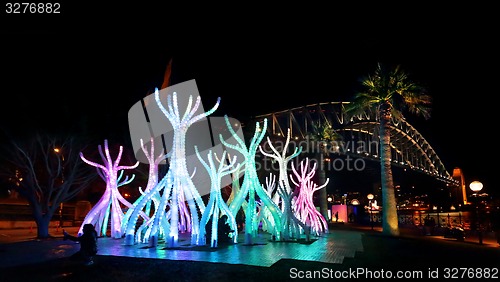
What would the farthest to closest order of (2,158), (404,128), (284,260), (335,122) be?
1. (404,128)
2. (335,122)
3. (2,158)
4. (284,260)

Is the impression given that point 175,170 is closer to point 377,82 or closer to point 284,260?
point 284,260

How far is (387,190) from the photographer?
2094 centimetres

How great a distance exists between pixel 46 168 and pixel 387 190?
61.3 feet

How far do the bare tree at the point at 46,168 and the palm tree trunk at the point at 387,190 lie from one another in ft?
54.6

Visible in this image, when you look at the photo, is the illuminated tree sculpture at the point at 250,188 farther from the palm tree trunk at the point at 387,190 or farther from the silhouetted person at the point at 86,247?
the palm tree trunk at the point at 387,190

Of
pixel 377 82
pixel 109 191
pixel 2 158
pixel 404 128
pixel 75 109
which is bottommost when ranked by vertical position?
pixel 109 191

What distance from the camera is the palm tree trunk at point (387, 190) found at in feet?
66.2

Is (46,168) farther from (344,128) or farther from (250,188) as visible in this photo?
(344,128)

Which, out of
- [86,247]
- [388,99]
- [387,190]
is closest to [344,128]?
[388,99]

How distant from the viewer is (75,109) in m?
20.3

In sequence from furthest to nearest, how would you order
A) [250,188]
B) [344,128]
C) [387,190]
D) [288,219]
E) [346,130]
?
[346,130], [344,128], [387,190], [288,219], [250,188]

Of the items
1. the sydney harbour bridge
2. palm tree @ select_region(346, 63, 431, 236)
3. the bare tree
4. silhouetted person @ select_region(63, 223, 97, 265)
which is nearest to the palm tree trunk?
palm tree @ select_region(346, 63, 431, 236)

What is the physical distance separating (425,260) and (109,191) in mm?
13708

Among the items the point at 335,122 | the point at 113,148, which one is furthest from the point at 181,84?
the point at 335,122
